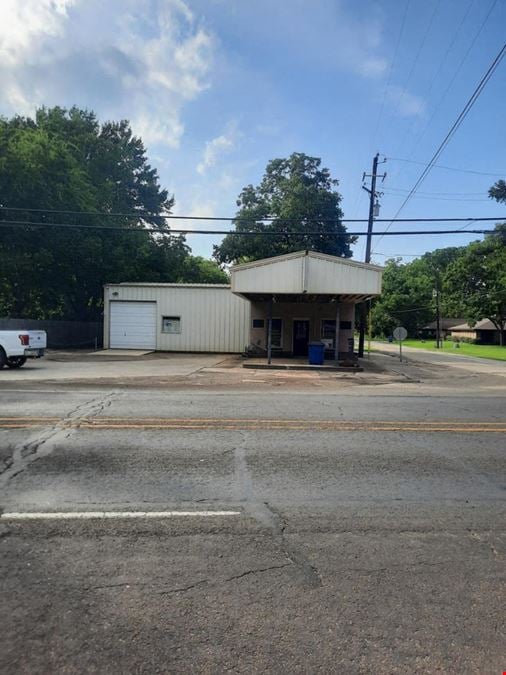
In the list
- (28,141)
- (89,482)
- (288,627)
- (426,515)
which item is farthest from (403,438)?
(28,141)

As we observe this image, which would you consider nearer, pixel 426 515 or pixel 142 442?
pixel 426 515


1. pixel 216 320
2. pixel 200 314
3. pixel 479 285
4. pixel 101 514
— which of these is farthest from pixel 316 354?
pixel 479 285

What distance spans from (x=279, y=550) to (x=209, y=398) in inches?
307

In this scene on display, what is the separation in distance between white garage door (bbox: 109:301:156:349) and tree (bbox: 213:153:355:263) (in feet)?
49.7

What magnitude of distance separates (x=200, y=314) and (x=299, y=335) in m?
5.97

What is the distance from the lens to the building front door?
2744 cm

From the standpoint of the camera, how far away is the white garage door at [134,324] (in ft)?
93.8

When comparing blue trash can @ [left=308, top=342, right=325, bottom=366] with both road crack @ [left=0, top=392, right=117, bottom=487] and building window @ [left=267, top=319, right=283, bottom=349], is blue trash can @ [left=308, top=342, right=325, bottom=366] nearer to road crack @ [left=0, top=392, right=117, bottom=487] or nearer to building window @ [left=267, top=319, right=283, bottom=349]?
building window @ [left=267, top=319, right=283, bottom=349]

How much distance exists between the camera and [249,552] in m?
3.52

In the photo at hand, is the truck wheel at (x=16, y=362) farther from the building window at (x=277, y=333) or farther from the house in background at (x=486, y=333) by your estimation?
the house in background at (x=486, y=333)

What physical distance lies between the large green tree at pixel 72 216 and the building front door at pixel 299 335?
33.2 ft

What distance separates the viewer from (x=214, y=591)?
9.83 feet

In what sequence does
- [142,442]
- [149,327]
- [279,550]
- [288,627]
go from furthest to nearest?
[149,327] < [142,442] < [279,550] < [288,627]

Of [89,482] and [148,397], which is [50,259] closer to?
[148,397]
